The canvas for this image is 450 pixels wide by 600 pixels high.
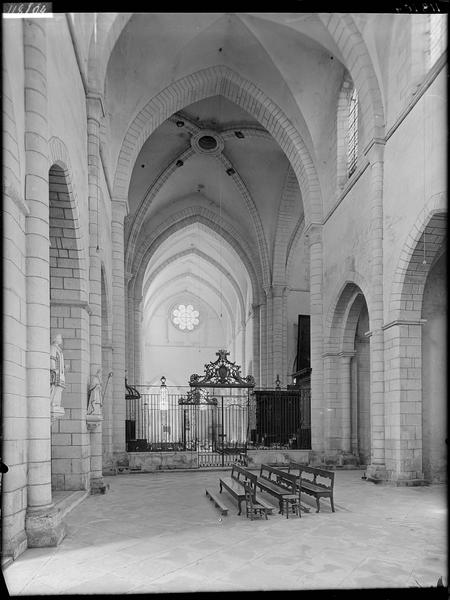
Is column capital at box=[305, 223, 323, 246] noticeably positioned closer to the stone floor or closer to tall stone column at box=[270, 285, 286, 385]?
tall stone column at box=[270, 285, 286, 385]

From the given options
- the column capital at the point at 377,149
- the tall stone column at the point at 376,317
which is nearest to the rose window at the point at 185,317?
the tall stone column at the point at 376,317

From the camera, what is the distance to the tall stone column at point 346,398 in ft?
56.0

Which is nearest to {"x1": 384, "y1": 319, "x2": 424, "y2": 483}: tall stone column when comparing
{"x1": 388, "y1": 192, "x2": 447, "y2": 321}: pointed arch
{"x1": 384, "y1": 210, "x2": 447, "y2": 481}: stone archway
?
{"x1": 384, "y1": 210, "x2": 447, "y2": 481}: stone archway

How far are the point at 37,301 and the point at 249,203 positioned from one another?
65.7 ft

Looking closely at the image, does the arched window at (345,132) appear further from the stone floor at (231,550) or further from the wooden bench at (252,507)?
the wooden bench at (252,507)

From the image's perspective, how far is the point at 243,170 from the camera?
25.4 meters

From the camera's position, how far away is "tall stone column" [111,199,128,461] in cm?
1662

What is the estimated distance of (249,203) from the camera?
26250mm

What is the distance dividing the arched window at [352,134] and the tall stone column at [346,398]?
5.62 m

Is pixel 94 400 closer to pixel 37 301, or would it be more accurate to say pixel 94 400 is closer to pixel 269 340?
pixel 37 301

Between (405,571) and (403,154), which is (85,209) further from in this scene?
(405,571)

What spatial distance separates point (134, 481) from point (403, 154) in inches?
395

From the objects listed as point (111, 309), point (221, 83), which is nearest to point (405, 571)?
point (111, 309)

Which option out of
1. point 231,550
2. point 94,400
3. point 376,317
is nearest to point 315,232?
point 376,317
